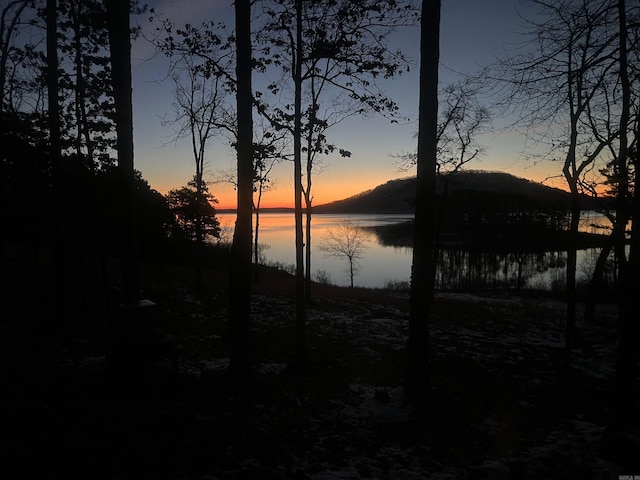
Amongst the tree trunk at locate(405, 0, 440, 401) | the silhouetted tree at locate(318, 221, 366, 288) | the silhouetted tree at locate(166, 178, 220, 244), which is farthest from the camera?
the silhouetted tree at locate(318, 221, 366, 288)

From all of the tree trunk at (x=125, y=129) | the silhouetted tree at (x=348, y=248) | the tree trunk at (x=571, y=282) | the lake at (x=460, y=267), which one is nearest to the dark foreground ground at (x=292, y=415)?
the tree trunk at (x=571, y=282)

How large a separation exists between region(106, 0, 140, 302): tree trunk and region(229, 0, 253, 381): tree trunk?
2.05m

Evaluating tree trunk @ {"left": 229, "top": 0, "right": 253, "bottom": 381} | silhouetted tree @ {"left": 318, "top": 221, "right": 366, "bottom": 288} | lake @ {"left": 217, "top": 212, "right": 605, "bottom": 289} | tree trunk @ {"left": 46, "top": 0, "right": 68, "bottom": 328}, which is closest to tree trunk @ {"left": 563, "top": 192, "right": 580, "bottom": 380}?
tree trunk @ {"left": 229, "top": 0, "right": 253, "bottom": 381}

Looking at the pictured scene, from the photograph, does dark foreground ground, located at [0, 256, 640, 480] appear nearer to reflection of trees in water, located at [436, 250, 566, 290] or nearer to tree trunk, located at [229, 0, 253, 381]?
tree trunk, located at [229, 0, 253, 381]

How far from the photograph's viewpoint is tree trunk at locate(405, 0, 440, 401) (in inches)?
234

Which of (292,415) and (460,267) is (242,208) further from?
(460,267)

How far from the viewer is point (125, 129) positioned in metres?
6.79

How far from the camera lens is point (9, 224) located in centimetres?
1072

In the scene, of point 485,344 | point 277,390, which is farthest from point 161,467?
point 485,344

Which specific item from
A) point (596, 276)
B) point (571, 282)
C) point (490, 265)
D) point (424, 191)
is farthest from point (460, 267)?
point (424, 191)

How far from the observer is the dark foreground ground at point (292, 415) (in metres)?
4.18

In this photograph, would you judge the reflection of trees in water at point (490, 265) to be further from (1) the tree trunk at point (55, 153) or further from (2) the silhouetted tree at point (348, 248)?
(1) the tree trunk at point (55, 153)

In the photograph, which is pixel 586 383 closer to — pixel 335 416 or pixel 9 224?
pixel 335 416

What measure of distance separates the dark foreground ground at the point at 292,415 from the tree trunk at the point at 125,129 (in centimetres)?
126
